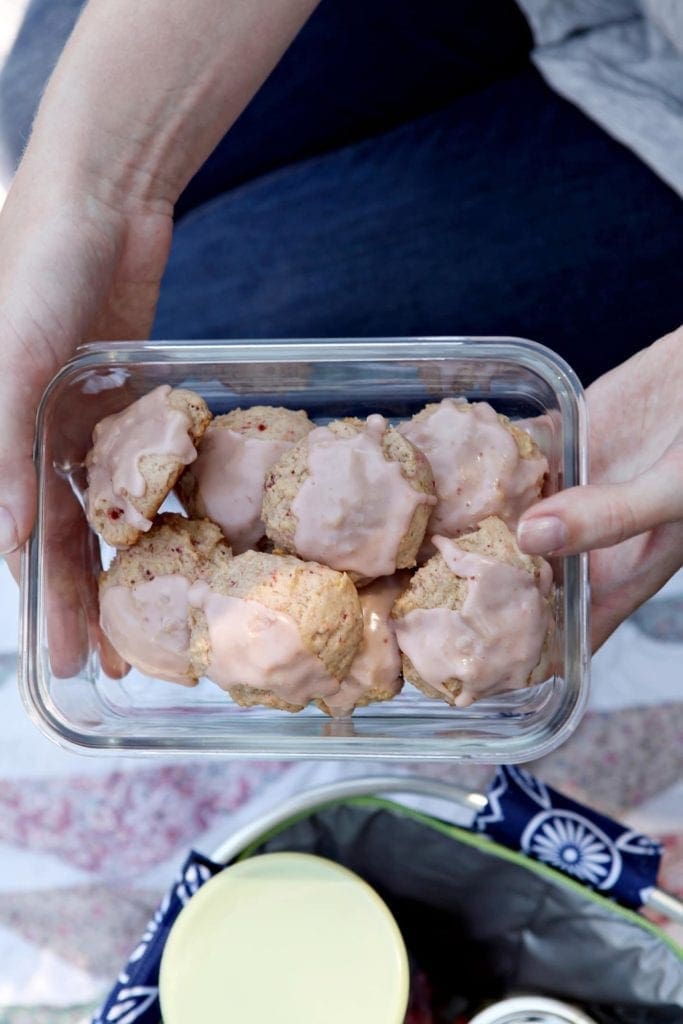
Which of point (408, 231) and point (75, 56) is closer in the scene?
point (75, 56)

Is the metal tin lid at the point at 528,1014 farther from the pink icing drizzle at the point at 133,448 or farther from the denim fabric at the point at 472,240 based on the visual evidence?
the denim fabric at the point at 472,240

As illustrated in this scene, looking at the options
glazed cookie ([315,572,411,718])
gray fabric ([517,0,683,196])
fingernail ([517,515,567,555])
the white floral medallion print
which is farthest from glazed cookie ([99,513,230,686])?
gray fabric ([517,0,683,196])

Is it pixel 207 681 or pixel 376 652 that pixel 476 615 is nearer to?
pixel 376 652

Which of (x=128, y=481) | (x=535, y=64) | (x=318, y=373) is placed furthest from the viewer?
(x=535, y=64)

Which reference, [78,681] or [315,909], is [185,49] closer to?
[78,681]

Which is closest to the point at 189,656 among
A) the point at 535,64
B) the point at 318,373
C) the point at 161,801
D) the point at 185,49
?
the point at 318,373

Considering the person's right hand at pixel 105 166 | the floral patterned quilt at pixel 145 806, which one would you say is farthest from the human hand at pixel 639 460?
the person's right hand at pixel 105 166

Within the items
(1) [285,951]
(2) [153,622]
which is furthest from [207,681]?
(1) [285,951]
